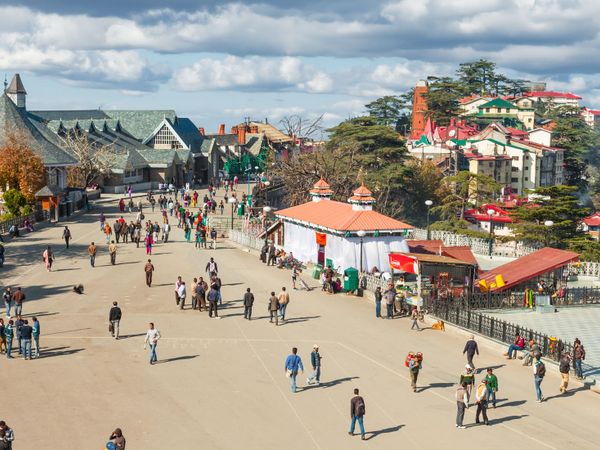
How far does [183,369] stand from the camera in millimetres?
22719

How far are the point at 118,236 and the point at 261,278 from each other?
35.7 feet

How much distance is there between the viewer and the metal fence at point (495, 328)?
84.4 feet

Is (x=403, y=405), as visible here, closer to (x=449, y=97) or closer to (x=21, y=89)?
(x=21, y=89)

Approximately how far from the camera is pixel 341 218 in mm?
39094

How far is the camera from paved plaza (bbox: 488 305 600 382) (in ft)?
97.1

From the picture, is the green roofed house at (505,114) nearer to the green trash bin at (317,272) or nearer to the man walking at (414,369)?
the green trash bin at (317,272)

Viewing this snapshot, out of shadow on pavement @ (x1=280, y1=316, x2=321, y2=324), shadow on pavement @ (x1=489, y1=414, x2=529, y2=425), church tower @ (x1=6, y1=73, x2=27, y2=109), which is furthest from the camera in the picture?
church tower @ (x1=6, y1=73, x2=27, y2=109)

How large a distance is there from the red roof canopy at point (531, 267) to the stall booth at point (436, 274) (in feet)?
5.01

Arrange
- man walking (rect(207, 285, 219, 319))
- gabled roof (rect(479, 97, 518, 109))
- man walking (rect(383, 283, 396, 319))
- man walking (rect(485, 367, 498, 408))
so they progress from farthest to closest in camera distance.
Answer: gabled roof (rect(479, 97, 518, 109)) → man walking (rect(383, 283, 396, 319)) → man walking (rect(207, 285, 219, 319)) → man walking (rect(485, 367, 498, 408))

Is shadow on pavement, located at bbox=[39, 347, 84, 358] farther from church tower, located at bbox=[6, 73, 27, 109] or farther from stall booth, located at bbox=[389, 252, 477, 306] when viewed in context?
church tower, located at bbox=[6, 73, 27, 109]

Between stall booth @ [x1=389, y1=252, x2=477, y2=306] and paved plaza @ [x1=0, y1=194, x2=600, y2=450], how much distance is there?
213cm

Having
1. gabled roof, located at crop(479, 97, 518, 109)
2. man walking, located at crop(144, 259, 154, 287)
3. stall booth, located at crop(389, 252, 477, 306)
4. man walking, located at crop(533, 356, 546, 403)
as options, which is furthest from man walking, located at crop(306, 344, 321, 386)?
gabled roof, located at crop(479, 97, 518, 109)

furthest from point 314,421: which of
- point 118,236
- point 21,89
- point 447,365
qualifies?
point 21,89

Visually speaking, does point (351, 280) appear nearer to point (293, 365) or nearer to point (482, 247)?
point (293, 365)
